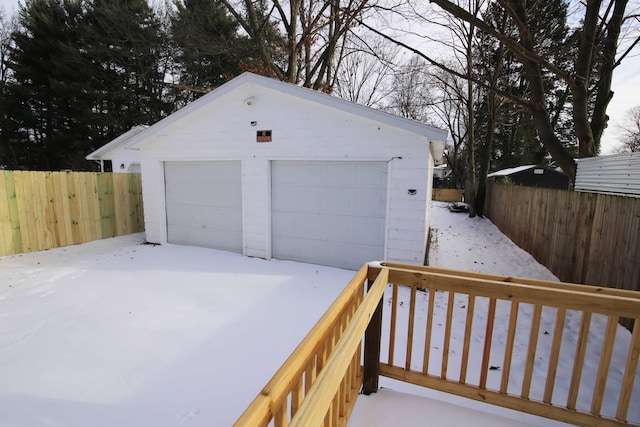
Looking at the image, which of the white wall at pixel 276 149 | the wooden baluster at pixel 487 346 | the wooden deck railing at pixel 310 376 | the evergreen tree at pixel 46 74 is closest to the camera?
A: the wooden deck railing at pixel 310 376

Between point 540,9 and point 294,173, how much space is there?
7.72 metres

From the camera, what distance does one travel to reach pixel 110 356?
286 centimetres

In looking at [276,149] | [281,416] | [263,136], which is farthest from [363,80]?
[281,416]

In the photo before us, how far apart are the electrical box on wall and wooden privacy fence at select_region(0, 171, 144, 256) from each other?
14.2 ft

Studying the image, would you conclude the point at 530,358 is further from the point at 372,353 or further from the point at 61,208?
the point at 61,208

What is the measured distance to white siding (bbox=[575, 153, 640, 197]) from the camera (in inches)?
146

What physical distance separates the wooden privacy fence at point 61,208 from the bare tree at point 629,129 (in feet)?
108

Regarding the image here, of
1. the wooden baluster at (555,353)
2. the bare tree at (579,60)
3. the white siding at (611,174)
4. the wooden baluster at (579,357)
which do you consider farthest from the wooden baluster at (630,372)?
the bare tree at (579,60)

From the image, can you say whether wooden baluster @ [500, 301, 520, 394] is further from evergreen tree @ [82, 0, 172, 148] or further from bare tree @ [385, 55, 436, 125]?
evergreen tree @ [82, 0, 172, 148]

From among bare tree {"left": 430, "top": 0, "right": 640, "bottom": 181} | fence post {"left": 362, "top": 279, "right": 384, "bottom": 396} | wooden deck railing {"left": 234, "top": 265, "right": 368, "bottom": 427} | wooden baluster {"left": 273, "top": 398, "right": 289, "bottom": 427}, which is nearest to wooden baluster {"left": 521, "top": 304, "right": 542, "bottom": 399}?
fence post {"left": 362, "top": 279, "right": 384, "bottom": 396}

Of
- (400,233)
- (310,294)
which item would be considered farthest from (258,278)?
(400,233)

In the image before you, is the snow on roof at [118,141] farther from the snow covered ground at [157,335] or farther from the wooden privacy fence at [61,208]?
the snow covered ground at [157,335]

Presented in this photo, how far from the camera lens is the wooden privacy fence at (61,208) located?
5.93 m

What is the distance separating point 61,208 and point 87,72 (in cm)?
1275
